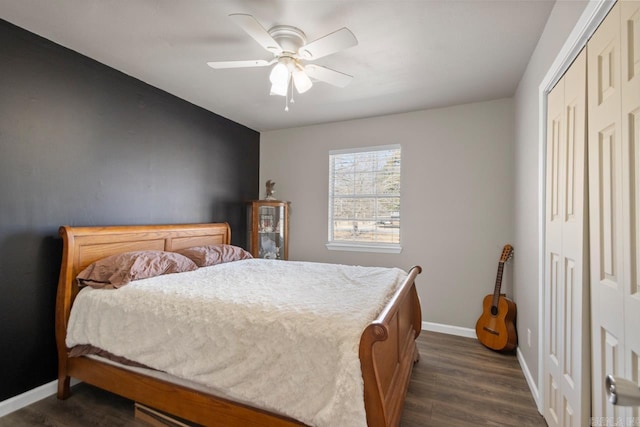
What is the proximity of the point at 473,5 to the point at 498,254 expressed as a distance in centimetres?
242

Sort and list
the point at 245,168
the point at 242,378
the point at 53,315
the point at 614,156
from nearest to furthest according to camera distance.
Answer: the point at 614,156, the point at 242,378, the point at 53,315, the point at 245,168

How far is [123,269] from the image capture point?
2.17 metres

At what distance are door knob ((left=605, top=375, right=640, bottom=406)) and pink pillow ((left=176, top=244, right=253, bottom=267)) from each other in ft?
9.36

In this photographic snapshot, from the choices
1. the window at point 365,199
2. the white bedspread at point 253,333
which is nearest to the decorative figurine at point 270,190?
the window at point 365,199

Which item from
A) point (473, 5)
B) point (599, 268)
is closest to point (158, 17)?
point (473, 5)

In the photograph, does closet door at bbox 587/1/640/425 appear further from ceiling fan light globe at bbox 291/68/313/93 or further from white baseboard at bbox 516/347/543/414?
ceiling fan light globe at bbox 291/68/313/93

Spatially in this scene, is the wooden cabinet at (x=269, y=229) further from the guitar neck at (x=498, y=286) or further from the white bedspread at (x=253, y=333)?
the guitar neck at (x=498, y=286)

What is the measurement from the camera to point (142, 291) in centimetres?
196

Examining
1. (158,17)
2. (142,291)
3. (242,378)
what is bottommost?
(242,378)

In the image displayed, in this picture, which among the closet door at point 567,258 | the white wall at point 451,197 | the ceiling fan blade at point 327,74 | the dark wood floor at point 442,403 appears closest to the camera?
the closet door at point 567,258

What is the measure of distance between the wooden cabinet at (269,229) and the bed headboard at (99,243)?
2.79 feet

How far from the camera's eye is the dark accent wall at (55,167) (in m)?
1.99

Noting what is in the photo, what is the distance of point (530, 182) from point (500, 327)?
4.71 feet

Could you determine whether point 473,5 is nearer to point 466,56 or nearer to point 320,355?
point 466,56
